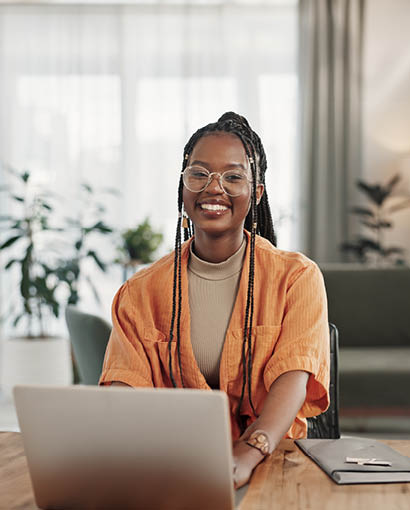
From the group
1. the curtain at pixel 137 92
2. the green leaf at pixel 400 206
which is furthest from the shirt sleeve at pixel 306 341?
the curtain at pixel 137 92

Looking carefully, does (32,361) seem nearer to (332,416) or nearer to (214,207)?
(332,416)

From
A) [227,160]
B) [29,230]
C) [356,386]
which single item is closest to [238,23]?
[29,230]

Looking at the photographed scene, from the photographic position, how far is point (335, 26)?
4.80m

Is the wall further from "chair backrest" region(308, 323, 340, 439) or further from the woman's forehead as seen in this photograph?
the woman's forehead

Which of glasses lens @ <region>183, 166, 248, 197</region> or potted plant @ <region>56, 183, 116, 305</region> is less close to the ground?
glasses lens @ <region>183, 166, 248, 197</region>

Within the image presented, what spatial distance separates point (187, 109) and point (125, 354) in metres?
3.84

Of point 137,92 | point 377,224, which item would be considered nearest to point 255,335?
point 377,224

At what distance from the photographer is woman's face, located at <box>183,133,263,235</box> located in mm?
1364

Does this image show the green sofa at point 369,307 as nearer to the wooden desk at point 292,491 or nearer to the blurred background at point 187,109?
the blurred background at point 187,109

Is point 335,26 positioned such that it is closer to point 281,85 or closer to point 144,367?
point 281,85

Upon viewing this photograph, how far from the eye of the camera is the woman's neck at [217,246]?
1.42 metres

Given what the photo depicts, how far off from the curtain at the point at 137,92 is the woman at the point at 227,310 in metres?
3.45

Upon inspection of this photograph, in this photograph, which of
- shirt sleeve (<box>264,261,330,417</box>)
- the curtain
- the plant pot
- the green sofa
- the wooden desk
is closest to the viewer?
the wooden desk

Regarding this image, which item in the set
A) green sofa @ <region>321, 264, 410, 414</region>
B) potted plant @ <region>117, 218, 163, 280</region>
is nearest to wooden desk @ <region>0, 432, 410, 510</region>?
green sofa @ <region>321, 264, 410, 414</region>
